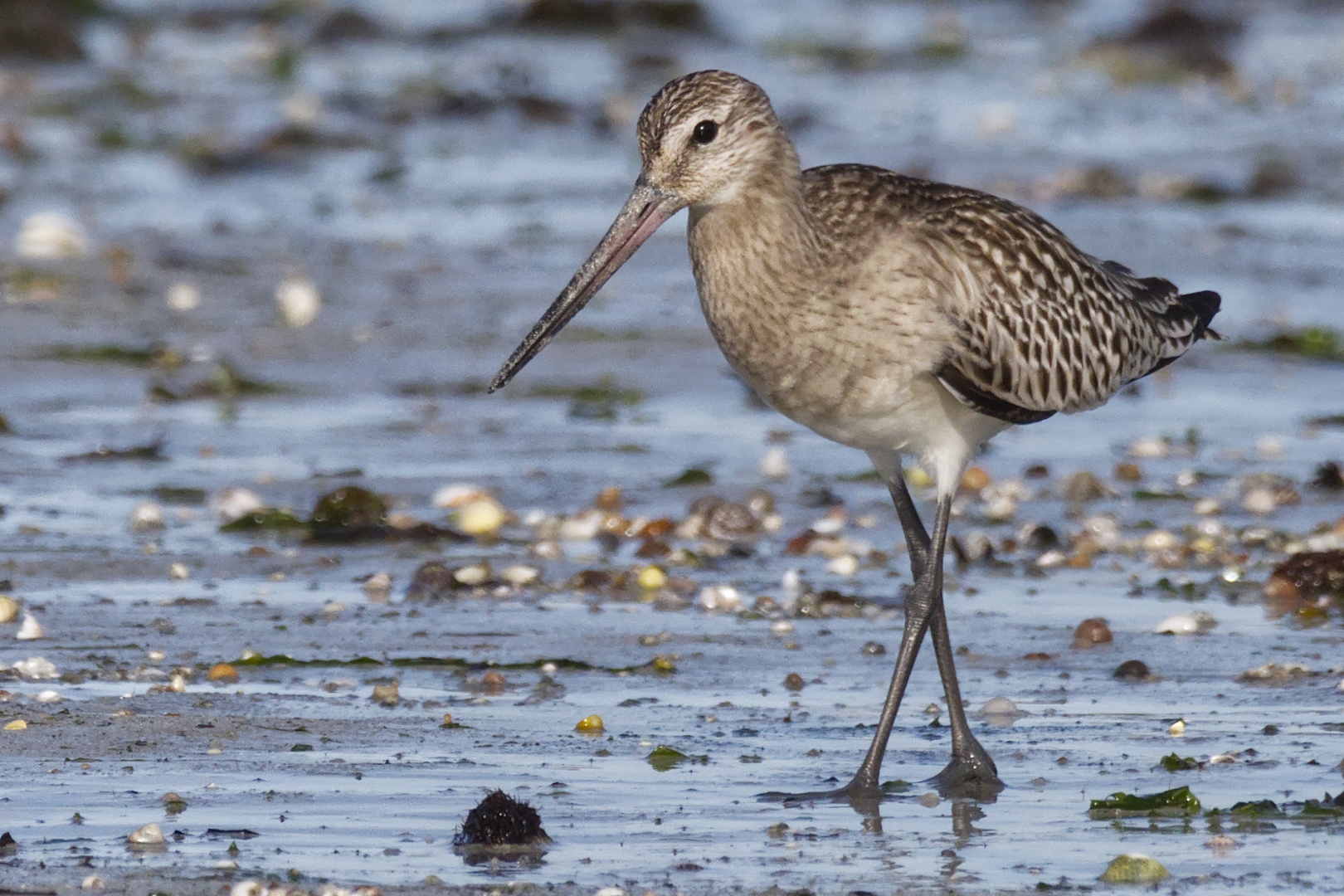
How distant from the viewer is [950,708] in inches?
234

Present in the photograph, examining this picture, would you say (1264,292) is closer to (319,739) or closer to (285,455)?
(285,455)

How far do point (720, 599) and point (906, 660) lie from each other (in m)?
1.55

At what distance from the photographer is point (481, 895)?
4629mm

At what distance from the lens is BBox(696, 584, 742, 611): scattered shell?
7.50 m

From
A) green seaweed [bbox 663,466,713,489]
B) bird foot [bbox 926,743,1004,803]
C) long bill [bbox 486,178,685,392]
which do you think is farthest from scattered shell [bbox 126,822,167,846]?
green seaweed [bbox 663,466,713,489]

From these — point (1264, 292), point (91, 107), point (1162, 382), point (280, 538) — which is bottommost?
point (280, 538)

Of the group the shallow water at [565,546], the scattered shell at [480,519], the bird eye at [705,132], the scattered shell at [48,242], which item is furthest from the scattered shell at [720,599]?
the scattered shell at [48,242]

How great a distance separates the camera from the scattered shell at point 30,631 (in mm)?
6805

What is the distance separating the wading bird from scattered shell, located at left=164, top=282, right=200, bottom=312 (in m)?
6.52

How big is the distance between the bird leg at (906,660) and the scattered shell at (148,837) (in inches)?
56.7

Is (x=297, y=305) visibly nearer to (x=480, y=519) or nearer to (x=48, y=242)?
(x=48, y=242)

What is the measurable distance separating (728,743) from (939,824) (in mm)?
801

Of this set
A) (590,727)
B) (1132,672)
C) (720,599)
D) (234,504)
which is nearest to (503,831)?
(590,727)

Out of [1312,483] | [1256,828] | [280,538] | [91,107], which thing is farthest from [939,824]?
[91,107]
